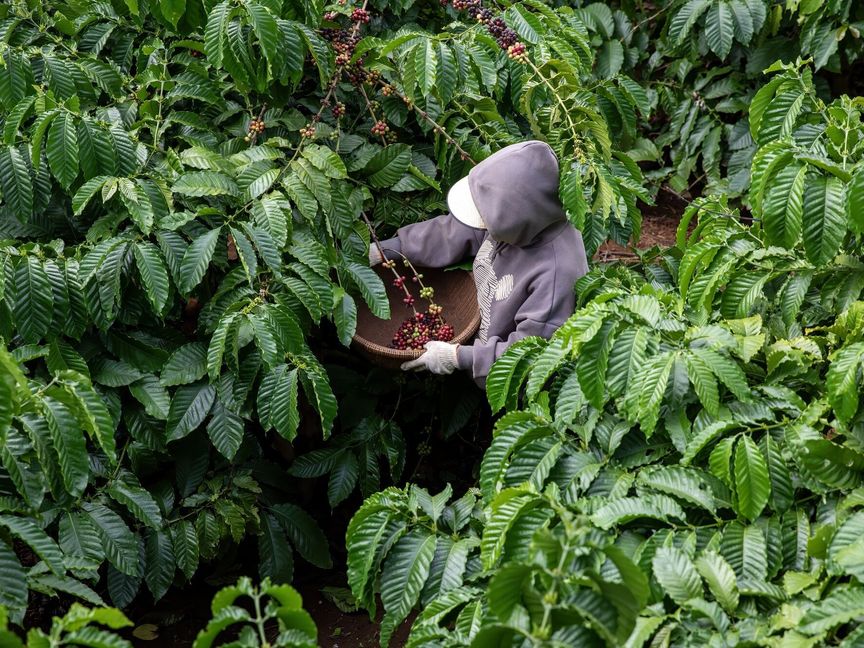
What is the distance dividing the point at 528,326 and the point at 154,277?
0.92 meters

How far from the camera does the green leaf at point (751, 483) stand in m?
1.67

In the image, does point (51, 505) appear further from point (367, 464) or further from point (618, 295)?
point (618, 295)

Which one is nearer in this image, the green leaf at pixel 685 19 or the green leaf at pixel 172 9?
the green leaf at pixel 172 9

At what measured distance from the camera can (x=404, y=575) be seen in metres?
1.87

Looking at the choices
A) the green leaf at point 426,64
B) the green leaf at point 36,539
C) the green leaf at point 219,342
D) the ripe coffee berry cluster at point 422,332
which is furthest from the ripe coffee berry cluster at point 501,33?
the green leaf at point 36,539

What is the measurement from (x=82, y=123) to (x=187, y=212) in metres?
0.33

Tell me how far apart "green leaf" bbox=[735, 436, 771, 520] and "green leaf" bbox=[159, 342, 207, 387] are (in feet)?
4.22

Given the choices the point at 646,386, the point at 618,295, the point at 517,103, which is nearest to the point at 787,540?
the point at 646,386

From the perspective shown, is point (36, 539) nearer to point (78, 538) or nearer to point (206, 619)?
point (78, 538)

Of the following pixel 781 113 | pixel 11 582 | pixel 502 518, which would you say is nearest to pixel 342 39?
pixel 781 113

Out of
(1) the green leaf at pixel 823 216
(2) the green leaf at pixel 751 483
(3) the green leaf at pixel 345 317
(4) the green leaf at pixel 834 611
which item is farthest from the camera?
(3) the green leaf at pixel 345 317

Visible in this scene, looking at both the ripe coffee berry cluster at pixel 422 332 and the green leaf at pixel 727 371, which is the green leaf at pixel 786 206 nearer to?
the green leaf at pixel 727 371

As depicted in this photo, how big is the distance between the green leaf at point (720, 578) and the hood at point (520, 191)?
1.08m

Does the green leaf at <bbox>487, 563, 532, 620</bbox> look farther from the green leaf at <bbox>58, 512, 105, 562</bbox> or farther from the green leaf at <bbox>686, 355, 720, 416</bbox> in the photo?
the green leaf at <bbox>58, 512, 105, 562</bbox>
